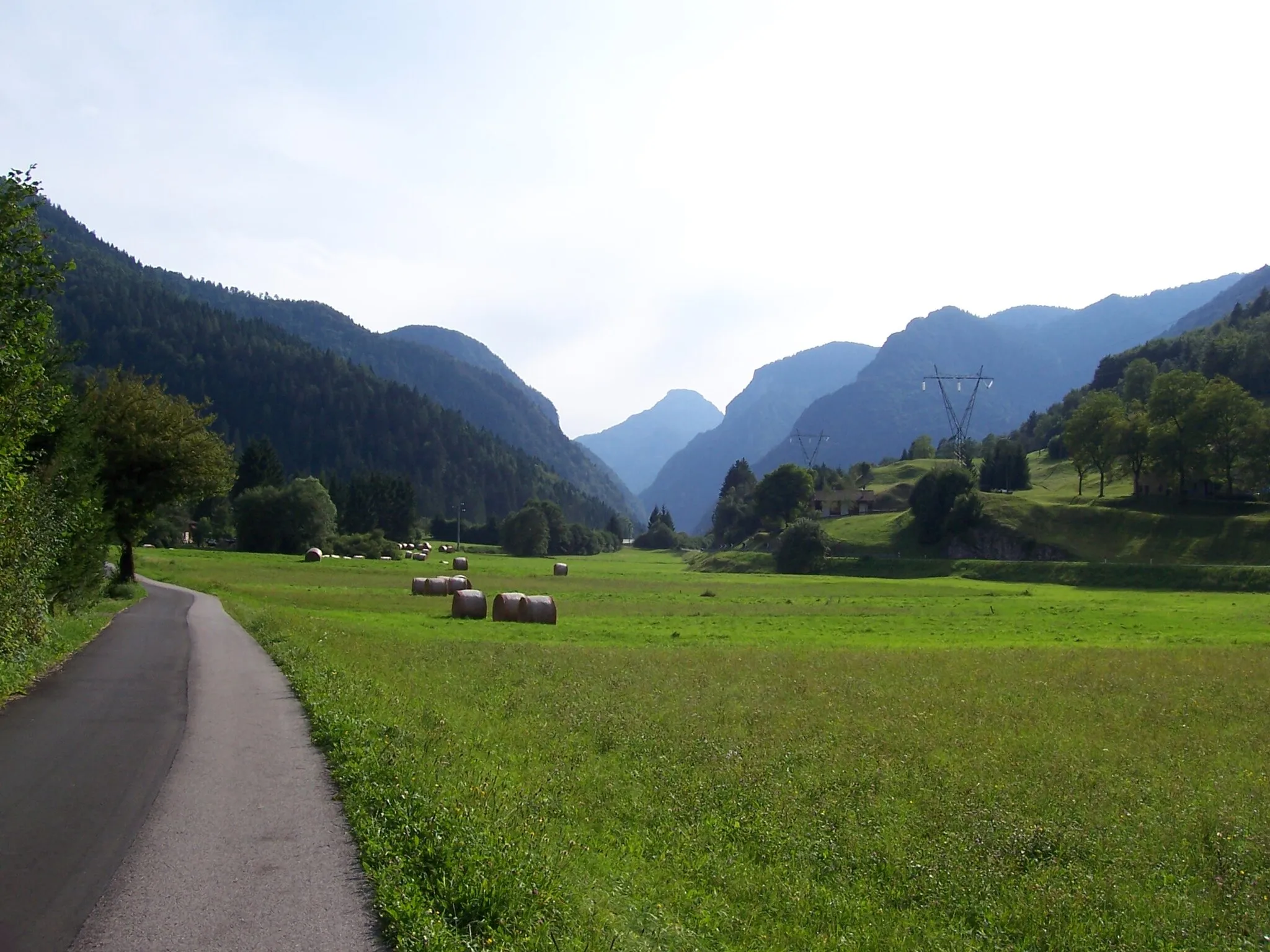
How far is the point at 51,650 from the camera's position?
24.4 m

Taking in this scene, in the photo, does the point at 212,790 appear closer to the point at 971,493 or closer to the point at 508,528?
the point at 971,493

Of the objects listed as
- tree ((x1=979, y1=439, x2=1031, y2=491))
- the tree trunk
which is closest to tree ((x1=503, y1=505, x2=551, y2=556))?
tree ((x1=979, y1=439, x2=1031, y2=491))

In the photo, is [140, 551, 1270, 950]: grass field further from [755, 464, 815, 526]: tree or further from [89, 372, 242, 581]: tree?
[755, 464, 815, 526]: tree

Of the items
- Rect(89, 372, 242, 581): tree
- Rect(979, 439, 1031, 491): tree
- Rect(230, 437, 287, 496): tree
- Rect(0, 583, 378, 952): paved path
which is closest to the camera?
Rect(0, 583, 378, 952): paved path

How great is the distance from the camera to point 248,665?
2453 cm

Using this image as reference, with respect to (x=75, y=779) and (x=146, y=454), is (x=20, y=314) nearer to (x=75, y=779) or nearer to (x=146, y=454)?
(x=75, y=779)

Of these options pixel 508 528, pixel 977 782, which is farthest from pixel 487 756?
pixel 508 528

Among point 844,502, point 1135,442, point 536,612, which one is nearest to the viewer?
point 536,612

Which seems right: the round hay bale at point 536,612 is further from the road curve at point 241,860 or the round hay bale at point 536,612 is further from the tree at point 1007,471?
the tree at point 1007,471

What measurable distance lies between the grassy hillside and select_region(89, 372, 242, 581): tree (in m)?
96.6

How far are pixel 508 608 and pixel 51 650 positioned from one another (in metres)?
22.2

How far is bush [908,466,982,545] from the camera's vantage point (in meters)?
128

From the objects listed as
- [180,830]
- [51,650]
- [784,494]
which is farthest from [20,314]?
[784,494]

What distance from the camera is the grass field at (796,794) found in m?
9.50
